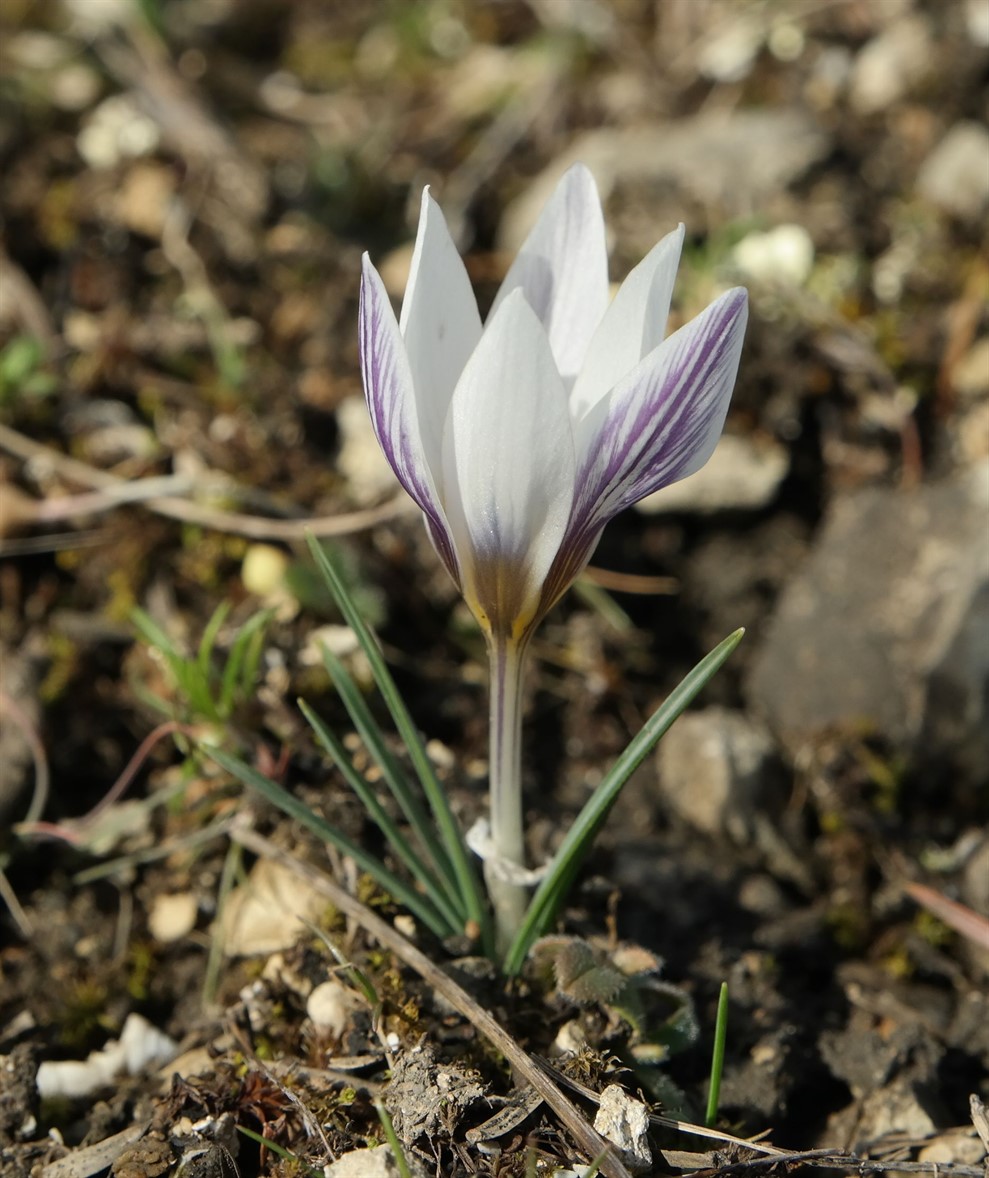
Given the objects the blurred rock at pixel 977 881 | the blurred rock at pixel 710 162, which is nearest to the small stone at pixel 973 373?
the blurred rock at pixel 710 162

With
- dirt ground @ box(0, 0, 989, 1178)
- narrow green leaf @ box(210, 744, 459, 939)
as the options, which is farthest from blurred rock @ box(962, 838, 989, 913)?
narrow green leaf @ box(210, 744, 459, 939)

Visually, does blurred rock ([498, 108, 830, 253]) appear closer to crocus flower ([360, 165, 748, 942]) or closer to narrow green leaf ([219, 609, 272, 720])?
narrow green leaf ([219, 609, 272, 720])

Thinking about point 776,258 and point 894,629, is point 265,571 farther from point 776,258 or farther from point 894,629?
point 776,258

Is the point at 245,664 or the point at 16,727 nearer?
the point at 245,664

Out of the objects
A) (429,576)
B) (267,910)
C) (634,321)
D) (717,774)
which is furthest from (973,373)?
(267,910)

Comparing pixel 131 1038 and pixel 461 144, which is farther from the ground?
pixel 461 144

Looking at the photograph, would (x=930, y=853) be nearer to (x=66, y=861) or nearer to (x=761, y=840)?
(x=761, y=840)

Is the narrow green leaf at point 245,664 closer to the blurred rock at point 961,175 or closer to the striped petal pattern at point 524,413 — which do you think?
the striped petal pattern at point 524,413

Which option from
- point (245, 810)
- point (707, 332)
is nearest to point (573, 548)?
point (707, 332)
